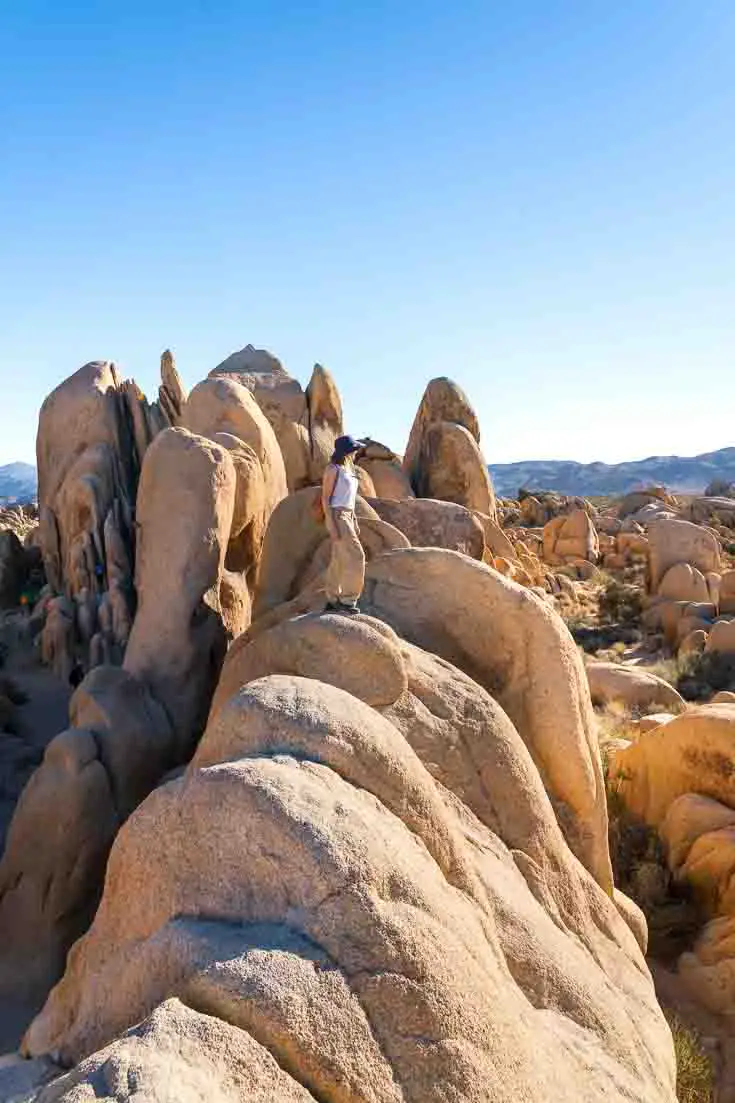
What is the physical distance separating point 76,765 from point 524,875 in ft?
13.2

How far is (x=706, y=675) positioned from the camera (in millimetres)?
Answer: 16469

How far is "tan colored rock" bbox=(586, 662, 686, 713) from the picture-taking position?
14094 mm

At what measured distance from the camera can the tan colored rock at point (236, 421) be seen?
10070 mm

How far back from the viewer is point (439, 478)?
14219 mm

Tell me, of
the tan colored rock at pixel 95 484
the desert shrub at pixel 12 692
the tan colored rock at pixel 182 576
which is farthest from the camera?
the desert shrub at pixel 12 692

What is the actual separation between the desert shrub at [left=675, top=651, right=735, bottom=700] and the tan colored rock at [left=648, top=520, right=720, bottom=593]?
6718mm

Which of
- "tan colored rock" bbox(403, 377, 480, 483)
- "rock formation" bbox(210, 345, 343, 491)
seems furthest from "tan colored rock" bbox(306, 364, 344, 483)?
"tan colored rock" bbox(403, 377, 480, 483)

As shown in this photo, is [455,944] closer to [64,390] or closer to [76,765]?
[76,765]

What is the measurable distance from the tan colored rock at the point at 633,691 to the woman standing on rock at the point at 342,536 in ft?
29.6

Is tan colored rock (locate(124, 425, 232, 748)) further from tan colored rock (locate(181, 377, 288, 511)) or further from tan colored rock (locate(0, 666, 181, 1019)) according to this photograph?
tan colored rock (locate(181, 377, 288, 511))

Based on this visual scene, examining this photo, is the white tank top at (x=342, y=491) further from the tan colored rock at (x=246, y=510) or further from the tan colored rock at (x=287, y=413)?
the tan colored rock at (x=287, y=413)

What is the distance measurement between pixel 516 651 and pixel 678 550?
1916 cm

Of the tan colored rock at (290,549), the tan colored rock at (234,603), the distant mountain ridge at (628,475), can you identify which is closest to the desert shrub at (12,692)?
the tan colored rock at (234,603)

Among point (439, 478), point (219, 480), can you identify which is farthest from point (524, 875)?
point (439, 478)
